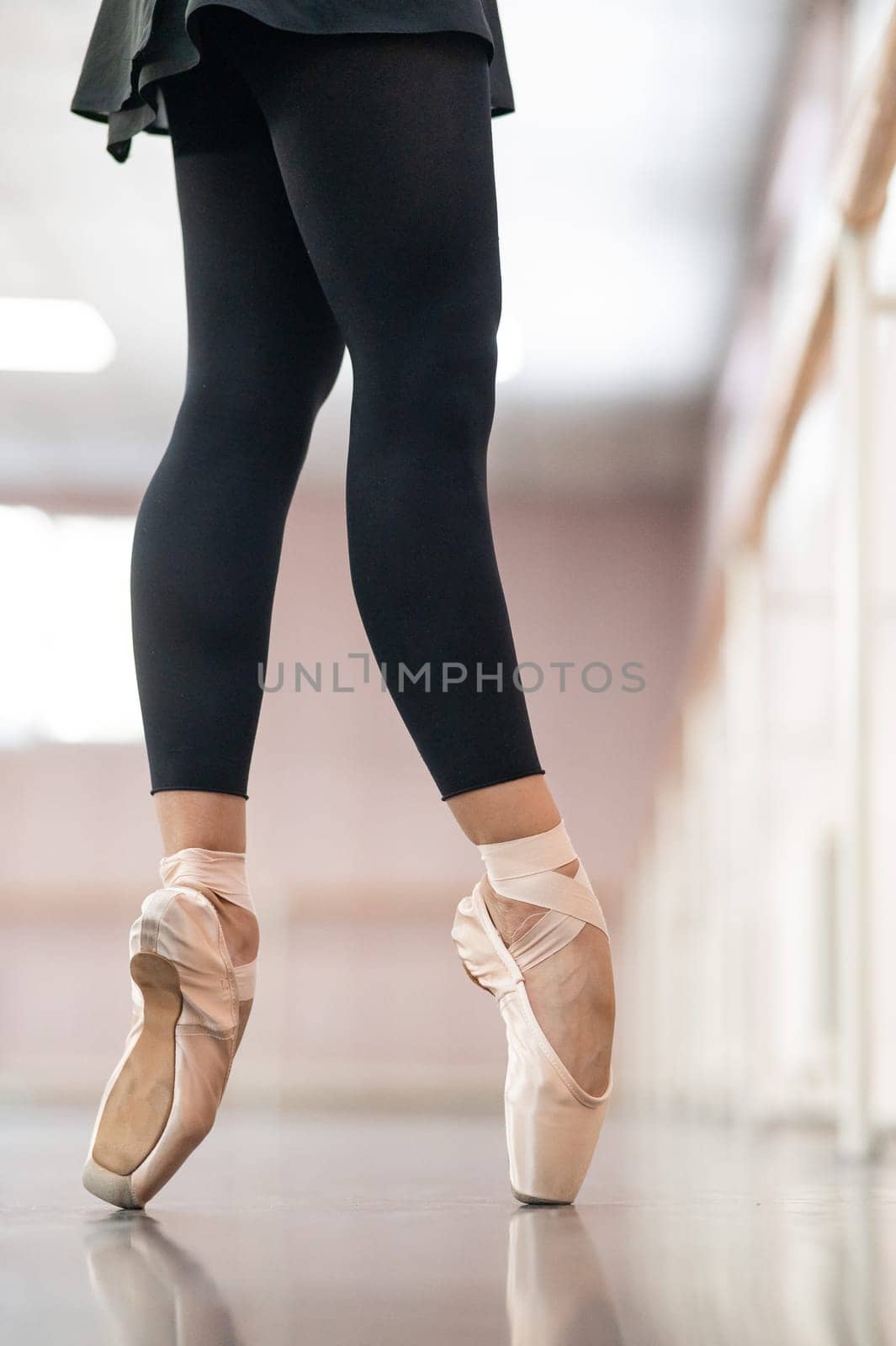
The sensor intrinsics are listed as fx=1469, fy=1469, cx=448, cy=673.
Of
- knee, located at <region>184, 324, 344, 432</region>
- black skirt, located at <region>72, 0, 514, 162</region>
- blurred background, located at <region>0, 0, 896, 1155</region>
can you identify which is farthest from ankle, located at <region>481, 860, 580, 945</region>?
blurred background, located at <region>0, 0, 896, 1155</region>

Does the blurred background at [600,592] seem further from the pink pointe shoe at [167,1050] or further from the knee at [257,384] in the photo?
the pink pointe shoe at [167,1050]

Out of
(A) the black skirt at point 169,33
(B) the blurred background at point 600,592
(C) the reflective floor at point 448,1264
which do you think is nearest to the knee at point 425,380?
(A) the black skirt at point 169,33

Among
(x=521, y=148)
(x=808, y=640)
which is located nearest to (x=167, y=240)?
(x=521, y=148)

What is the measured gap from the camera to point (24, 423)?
19.6 feet

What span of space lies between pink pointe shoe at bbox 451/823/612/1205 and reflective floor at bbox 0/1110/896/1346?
0.07 feet

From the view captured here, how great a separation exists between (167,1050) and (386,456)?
27 centimetres

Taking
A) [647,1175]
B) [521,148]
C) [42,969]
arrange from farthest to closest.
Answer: [42,969]
[521,148]
[647,1175]

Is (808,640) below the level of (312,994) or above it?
above

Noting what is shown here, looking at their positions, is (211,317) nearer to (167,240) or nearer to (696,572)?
(167,240)

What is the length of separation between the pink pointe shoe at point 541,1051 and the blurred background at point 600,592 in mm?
553

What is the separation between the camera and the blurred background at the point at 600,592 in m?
1.81

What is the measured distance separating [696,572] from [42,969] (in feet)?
10.8

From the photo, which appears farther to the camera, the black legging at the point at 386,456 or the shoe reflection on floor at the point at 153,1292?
the black legging at the point at 386,456

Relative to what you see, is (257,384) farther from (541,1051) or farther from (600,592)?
(600,592)
